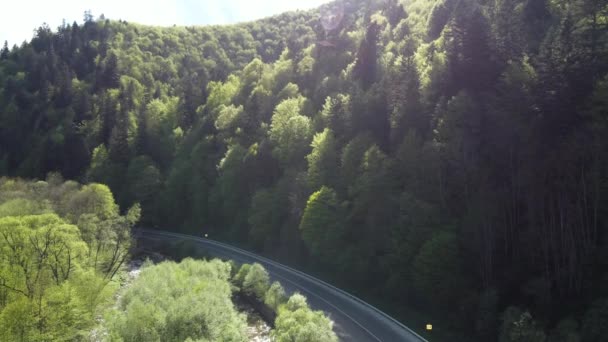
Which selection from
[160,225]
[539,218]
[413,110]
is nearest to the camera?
[539,218]

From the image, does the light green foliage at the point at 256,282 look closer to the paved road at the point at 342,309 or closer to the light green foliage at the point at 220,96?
the paved road at the point at 342,309

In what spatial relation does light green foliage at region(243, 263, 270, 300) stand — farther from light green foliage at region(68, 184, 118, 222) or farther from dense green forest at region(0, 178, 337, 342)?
light green foliage at region(68, 184, 118, 222)

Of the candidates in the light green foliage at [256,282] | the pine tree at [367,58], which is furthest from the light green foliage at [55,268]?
the pine tree at [367,58]

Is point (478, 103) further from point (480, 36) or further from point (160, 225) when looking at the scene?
point (160, 225)

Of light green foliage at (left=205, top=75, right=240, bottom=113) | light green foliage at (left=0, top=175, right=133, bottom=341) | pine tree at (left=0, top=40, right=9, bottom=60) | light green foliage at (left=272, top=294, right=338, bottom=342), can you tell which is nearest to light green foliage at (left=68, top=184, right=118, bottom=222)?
light green foliage at (left=0, top=175, right=133, bottom=341)

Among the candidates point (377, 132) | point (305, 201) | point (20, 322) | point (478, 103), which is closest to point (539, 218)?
point (478, 103)

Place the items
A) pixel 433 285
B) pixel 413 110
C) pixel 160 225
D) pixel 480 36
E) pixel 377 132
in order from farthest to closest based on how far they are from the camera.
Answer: pixel 160 225 < pixel 377 132 < pixel 413 110 < pixel 480 36 < pixel 433 285

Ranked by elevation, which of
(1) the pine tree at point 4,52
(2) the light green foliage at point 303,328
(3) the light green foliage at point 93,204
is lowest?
(2) the light green foliage at point 303,328
